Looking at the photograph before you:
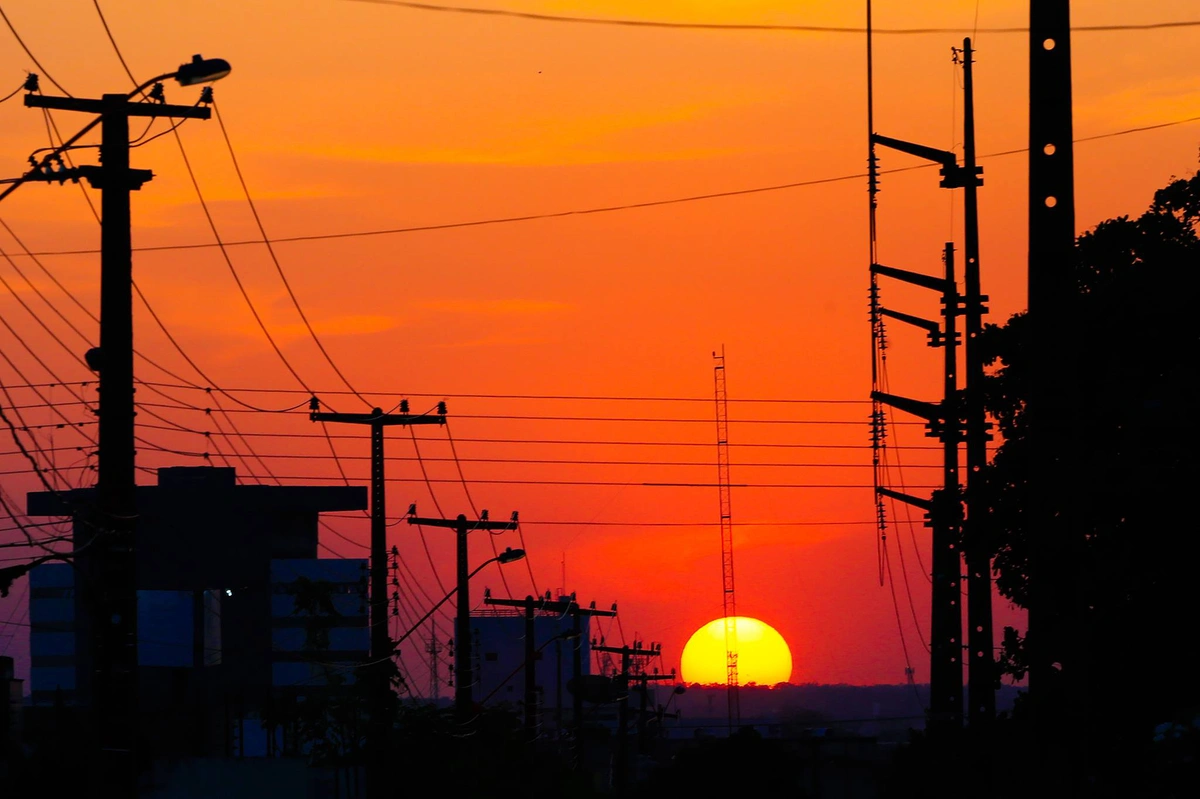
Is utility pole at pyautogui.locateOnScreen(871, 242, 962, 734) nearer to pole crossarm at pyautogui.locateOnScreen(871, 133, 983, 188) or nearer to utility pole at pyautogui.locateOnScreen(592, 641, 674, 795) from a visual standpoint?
pole crossarm at pyautogui.locateOnScreen(871, 133, 983, 188)

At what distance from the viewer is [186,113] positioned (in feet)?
91.0

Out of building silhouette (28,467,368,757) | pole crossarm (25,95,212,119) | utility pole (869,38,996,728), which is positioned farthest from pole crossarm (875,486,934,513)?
building silhouette (28,467,368,757)

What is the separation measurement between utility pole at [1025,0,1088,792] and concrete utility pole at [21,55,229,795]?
1128cm

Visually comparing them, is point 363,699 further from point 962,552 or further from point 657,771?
point 962,552

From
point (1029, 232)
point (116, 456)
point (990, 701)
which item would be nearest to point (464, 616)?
point (990, 701)

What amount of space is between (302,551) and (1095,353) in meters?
115

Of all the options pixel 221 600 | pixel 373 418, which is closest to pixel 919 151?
pixel 373 418

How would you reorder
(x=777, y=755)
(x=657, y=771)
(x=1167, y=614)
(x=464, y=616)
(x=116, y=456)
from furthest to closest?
(x=657, y=771)
(x=777, y=755)
(x=464, y=616)
(x=1167, y=614)
(x=116, y=456)

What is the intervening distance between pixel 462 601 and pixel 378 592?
10511mm

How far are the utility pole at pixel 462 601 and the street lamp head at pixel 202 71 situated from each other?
3460 centimetres

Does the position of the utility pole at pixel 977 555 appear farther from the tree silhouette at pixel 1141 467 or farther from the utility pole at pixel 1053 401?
the utility pole at pixel 1053 401

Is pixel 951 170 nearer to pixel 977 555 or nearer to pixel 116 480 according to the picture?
pixel 977 555

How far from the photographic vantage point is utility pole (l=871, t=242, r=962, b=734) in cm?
4169

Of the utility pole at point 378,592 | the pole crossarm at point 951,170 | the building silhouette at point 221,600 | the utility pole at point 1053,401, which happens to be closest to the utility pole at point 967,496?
the pole crossarm at point 951,170
